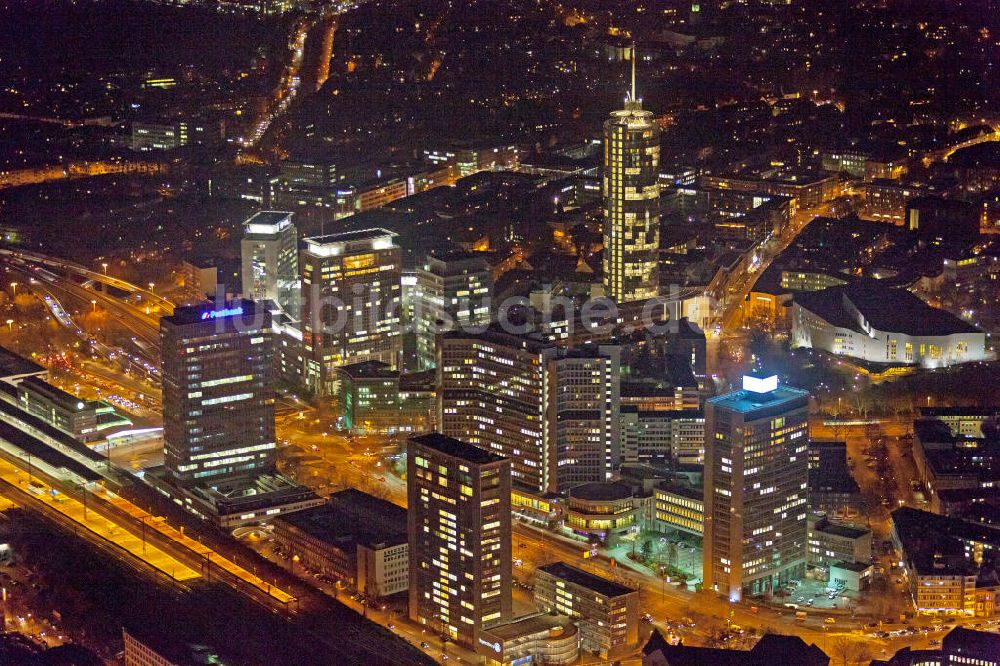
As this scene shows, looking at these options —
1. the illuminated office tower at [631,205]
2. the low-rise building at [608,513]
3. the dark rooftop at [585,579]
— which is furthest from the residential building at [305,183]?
the dark rooftop at [585,579]

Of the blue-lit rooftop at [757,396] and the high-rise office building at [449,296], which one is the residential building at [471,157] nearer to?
the high-rise office building at [449,296]

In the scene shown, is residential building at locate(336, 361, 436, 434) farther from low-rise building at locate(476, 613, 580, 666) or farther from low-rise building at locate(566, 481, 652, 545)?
low-rise building at locate(476, 613, 580, 666)

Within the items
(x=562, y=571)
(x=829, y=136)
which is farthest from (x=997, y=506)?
(x=829, y=136)

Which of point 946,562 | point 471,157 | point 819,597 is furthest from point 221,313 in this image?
point 471,157

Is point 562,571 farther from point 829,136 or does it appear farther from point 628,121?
point 829,136

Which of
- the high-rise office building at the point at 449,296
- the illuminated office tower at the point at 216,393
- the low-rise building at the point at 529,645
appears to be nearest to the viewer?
the low-rise building at the point at 529,645

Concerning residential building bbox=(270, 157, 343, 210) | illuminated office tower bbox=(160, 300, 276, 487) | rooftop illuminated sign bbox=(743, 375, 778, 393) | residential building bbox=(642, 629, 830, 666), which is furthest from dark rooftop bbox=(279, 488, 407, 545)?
residential building bbox=(270, 157, 343, 210)
